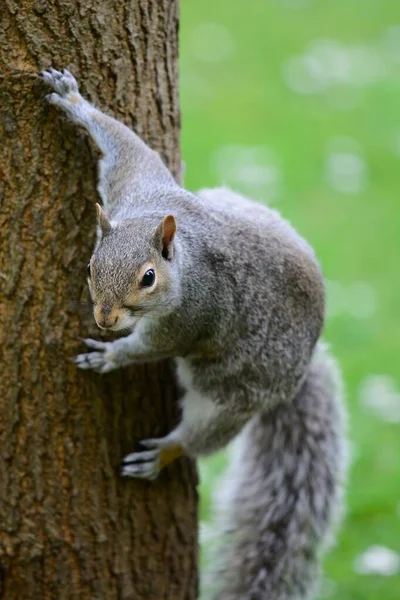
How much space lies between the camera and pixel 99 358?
7.79 ft

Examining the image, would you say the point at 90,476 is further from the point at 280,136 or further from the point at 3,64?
the point at 280,136

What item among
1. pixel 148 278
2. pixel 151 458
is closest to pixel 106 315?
pixel 148 278

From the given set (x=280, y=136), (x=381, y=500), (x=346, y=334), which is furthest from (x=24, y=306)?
(x=280, y=136)

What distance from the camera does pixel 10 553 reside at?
2.49 m

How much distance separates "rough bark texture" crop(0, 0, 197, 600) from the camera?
225 centimetres

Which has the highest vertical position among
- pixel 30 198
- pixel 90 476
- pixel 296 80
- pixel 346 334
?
pixel 296 80

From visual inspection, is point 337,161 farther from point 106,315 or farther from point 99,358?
point 106,315

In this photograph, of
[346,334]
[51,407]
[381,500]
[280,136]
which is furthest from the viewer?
[280,136]

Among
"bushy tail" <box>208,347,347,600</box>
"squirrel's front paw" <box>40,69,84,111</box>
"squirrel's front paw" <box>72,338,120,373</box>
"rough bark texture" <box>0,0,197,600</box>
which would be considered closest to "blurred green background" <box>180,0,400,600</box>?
"bushy tail" <box>208,347,347,600</box>

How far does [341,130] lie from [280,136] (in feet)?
1.22

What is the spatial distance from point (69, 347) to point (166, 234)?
48cm

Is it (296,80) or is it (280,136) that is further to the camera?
(296,80)

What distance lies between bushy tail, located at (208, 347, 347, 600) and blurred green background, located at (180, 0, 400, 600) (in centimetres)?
20

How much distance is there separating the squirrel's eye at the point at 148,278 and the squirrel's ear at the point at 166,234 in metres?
0.06
